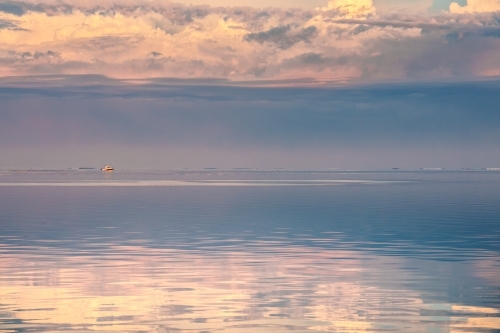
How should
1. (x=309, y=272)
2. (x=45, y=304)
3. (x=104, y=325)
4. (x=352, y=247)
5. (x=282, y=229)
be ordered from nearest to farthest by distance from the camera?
(x=104, y=325), (x=45, y=304), (x=309, y=272), (x=352, y=247), (x=282, y=229)

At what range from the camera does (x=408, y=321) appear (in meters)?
23.1

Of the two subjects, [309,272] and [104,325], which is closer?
[104,325]

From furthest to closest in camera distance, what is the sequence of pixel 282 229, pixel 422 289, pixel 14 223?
pixel 14 223 < pixel 282 229 < pixel 422 289

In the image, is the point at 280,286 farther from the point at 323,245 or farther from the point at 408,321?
the point at 323,245

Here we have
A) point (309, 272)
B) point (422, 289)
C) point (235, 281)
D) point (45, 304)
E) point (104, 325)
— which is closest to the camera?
point (104, 325)

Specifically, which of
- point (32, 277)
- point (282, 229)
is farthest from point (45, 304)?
point (282, 229)

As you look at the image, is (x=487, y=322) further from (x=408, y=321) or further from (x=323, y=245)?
(x=323, y=245)

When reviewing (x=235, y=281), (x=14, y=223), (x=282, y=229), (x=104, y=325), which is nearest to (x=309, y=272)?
(x=235, y=281)

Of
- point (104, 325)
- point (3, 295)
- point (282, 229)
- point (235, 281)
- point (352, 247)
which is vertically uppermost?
point (282, 229)

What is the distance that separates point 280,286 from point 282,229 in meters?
25.5

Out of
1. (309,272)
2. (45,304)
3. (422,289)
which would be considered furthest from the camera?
(309,272)

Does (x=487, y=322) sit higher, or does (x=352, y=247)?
(x=352, y=247)

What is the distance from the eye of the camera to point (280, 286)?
1150 inches

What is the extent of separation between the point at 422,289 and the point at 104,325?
10.1m
